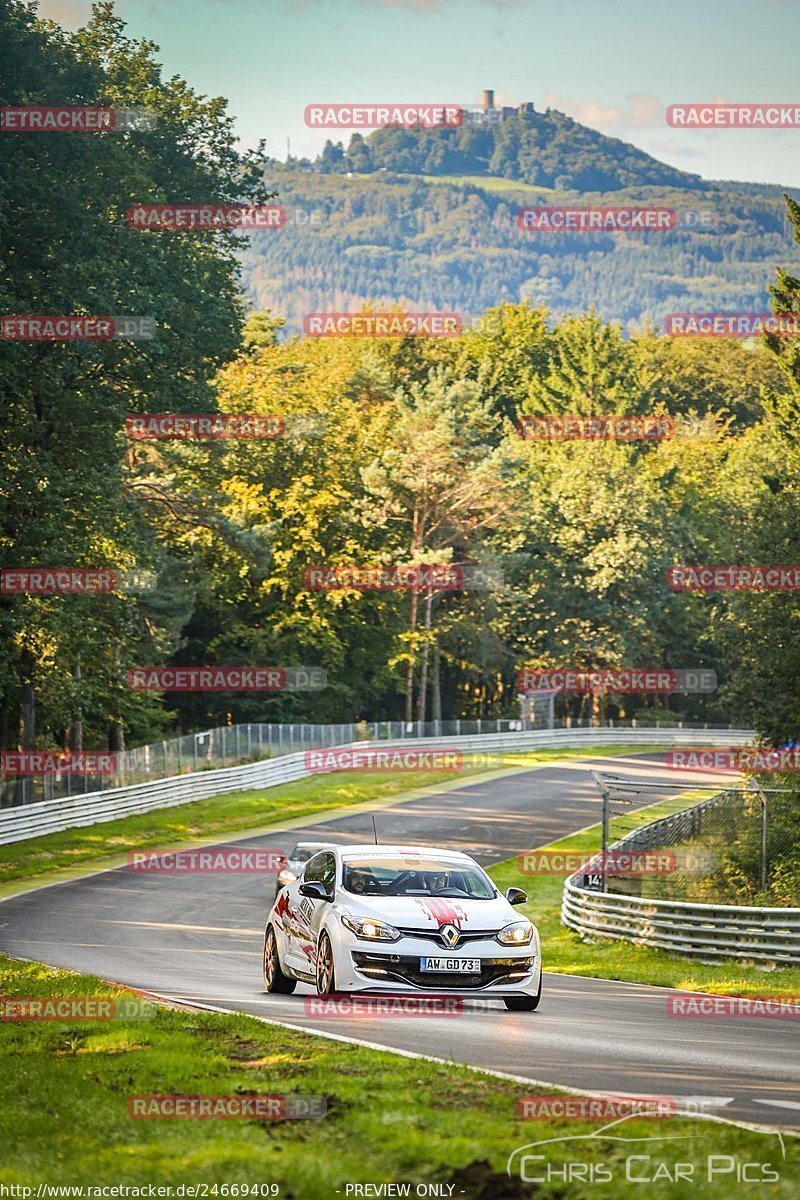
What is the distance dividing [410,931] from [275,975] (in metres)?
2.96

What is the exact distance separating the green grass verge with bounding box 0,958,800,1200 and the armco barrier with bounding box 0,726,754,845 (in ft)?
96.1

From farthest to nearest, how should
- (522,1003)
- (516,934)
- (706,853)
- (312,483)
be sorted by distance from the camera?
(312,483) → (706,853) → (522,1003) → (516,934)

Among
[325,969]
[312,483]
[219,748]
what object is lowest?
[219,748]

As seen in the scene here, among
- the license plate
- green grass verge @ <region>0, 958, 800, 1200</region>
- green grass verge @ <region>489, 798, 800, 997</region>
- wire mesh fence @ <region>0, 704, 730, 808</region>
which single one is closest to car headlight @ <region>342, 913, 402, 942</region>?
the license plate

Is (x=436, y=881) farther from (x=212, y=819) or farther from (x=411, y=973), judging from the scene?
(x=212, y=819)

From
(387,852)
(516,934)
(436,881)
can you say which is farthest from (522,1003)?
(387,852)

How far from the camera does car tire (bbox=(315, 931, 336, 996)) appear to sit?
14.5 m

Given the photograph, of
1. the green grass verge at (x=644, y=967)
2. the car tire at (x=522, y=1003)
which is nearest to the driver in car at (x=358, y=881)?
the car tire at (x=522, y=1003)

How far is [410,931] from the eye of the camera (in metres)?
14.2

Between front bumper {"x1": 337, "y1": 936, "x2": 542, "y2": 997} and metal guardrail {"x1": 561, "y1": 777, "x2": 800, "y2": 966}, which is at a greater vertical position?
front bumper {"x1": 337, "y1": 936, "x2": 542, "y2": 997}

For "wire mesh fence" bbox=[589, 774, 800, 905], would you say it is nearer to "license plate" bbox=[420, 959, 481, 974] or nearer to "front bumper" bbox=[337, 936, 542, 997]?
"front bumper" bbox=[337, 936, 542, 997]

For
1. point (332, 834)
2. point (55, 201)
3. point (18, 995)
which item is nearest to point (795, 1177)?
point (18, 995)

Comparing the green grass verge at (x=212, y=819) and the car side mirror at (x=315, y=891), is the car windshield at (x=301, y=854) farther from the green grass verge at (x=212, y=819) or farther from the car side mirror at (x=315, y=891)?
the car side mirror at (x=315, y=891)

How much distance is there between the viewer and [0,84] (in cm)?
3253
